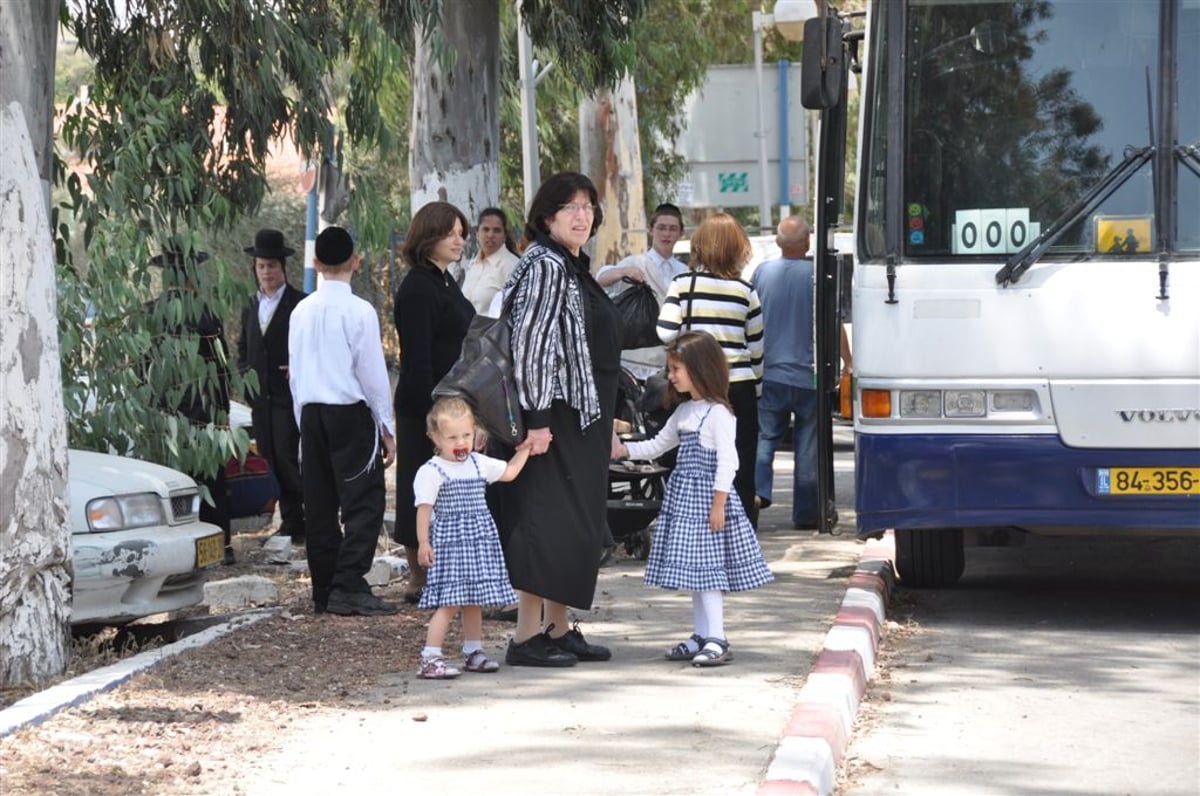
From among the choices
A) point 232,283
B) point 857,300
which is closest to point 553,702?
point 857,300

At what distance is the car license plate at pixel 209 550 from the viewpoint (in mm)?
9227

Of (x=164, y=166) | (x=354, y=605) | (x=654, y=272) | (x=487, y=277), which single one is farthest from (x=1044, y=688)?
(x=164, y=166)

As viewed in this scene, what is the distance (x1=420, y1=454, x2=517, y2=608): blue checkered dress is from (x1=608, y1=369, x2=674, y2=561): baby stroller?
2.85 meters

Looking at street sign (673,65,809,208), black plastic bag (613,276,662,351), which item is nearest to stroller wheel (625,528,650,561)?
black plastic bag (613,276,662,351)

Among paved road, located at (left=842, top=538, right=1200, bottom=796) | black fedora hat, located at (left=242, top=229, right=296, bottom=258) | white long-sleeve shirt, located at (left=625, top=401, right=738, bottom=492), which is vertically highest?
black fedora hat, located at (left=242, top=229, right=296, bottom=258)

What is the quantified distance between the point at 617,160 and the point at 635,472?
1738 cm

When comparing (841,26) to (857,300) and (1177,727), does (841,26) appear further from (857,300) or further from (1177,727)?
(1177,727)

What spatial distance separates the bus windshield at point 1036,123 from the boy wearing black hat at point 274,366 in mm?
4407

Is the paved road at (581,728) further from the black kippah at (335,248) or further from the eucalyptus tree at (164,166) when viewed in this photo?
the eucalyptus tree at (164,166)

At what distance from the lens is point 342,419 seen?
933 centimetres

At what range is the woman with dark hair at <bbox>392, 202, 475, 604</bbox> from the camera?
9445mm

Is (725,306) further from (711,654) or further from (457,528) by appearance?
(457,528)

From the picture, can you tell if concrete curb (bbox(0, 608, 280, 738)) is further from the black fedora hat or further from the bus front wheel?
the black fedora hat

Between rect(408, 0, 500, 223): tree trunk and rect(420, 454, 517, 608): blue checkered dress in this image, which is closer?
rect(420, 454, 517, 608): blue checkered dress
